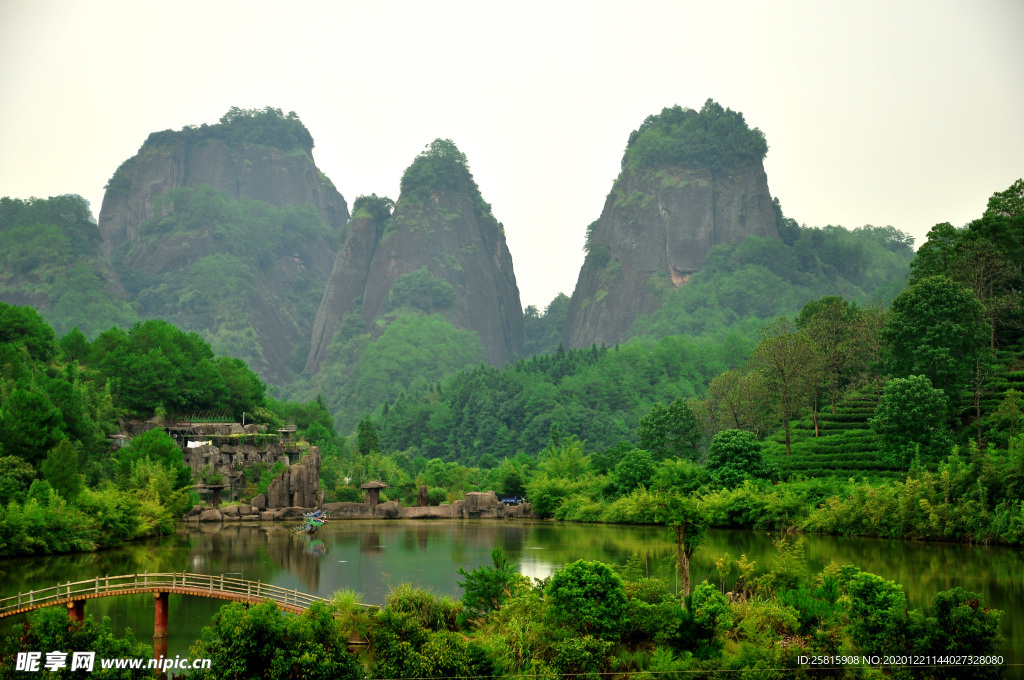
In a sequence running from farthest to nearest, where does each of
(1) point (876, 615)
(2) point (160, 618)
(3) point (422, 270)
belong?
(3) point (422, 270), (2) point (160, 618), (1) point (876, 615)

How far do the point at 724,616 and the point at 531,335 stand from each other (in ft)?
501

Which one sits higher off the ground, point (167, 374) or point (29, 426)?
point (167, 374)

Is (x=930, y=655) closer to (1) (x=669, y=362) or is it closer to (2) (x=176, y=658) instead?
(2) (x=176, y=658)

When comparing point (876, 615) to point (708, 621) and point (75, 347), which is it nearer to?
point (708, 621)

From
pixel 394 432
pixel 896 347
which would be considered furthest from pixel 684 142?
pixel 896 347

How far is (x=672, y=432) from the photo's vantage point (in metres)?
59.7

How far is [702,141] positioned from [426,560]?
111 metres

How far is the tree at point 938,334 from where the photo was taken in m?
44.1

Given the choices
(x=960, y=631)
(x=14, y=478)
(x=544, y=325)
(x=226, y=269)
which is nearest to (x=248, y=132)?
(x=226, y=269)

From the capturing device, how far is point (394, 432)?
92500 millimetres

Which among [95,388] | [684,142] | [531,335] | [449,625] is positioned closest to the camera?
[449,625]

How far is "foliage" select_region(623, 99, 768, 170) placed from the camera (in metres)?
136

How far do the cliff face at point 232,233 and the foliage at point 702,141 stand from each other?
62.2 metres

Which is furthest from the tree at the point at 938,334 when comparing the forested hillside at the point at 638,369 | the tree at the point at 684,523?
the forested hillside at the point at 638,369
